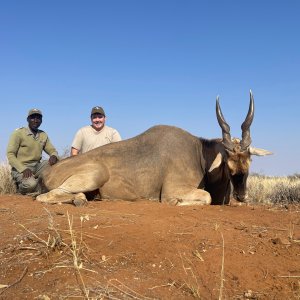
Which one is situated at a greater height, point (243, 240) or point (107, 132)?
point (107, 132)

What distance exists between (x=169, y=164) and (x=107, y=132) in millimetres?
2900

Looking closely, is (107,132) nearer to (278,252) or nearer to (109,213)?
(109,213)

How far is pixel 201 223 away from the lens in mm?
4336

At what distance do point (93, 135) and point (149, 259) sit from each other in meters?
6.25

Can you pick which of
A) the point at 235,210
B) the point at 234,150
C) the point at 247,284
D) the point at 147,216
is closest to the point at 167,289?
the point at 247,284

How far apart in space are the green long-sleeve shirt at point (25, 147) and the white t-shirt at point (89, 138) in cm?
58

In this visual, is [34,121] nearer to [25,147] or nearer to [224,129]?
[25,147]

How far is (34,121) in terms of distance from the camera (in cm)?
889

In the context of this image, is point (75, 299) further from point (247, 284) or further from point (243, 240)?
point (243, 240)

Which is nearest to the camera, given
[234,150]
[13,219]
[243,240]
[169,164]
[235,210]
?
[243,240]

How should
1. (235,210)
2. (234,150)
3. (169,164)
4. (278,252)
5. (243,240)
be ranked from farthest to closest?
(169,164) → (234,150) → (235,210) → (243,240) → (278,252)

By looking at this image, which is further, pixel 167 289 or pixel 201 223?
pixel 201 223

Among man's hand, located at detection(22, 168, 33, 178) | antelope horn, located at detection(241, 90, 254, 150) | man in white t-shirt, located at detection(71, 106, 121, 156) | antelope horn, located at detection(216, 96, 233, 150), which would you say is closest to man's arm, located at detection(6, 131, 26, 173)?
man's hand, located at detection(22, 168, 33, 178)

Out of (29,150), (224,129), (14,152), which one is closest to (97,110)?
(29,150)
